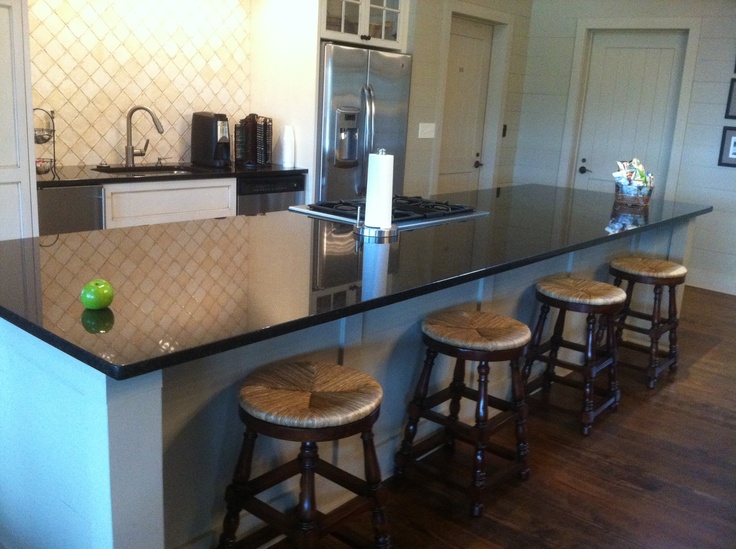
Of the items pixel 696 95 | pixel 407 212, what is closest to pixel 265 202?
pixel 407 212

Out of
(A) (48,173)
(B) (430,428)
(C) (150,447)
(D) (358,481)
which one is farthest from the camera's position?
(A) (48,173)

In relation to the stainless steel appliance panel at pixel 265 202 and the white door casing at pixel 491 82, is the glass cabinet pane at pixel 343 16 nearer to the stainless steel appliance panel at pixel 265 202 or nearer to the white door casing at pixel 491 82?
the white door casing at pixel 491 82

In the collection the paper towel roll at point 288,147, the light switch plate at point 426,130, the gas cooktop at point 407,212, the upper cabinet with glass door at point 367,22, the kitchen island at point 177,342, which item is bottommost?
the kitchen island at point 177,342

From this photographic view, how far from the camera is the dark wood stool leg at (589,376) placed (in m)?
2.95

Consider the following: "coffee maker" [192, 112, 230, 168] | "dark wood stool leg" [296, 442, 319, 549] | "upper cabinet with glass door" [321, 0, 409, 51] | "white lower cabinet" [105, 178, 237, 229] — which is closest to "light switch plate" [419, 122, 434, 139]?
"upper cabinet with glass door" [321, 0, 409, 51]

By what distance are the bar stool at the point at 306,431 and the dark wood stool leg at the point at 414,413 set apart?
57 centimetres

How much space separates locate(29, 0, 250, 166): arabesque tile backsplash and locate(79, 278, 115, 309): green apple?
2.71 meters

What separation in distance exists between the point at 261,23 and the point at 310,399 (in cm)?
366

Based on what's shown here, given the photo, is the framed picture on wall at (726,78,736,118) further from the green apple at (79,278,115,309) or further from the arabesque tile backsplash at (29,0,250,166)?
the green apple at (79,278,115,309)

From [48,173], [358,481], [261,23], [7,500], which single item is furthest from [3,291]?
[261,23]

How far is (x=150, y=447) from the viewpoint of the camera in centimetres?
146

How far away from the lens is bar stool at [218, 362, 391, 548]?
1.67 m

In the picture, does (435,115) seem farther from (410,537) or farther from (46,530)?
(46,530)

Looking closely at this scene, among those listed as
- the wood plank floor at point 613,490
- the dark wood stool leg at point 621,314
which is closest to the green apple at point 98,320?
the wood plank floor at point 613,490
